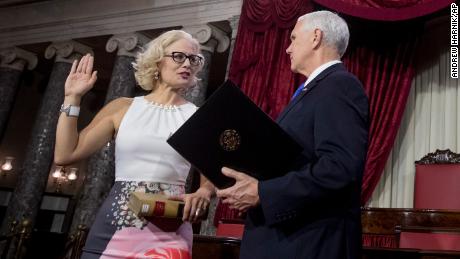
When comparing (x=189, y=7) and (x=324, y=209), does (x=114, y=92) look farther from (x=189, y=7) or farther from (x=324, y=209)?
(x=324, y=209)

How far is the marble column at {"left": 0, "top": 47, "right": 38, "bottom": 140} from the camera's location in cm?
927

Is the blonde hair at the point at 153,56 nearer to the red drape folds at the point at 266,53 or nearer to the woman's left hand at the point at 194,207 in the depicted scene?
the woman's left hand at the point at 194,207

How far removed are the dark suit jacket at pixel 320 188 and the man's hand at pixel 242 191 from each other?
0.03 meters

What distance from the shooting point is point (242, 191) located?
1432mm

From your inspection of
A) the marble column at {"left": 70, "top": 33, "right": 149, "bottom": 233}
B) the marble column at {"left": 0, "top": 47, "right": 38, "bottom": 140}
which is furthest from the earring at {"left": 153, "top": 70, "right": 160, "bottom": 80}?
the marble column at {"left": 0, "top": 47, "right": 38, "bottom": 140}

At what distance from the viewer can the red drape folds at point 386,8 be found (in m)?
4.77

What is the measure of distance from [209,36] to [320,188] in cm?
Answer: 586

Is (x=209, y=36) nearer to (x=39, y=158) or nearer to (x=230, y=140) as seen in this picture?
(x=39, y=158)

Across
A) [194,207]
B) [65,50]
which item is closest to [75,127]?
[194,207]

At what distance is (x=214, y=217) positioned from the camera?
5.68m

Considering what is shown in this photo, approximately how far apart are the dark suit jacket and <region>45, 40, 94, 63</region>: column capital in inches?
314

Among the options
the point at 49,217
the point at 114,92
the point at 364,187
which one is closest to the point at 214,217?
the point at 364,187

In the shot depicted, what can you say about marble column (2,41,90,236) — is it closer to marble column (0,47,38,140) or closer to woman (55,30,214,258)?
marble column (0,47,38,140)

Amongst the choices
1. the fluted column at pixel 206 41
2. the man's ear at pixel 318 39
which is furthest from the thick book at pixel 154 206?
the fluted column at pixel 206 41
